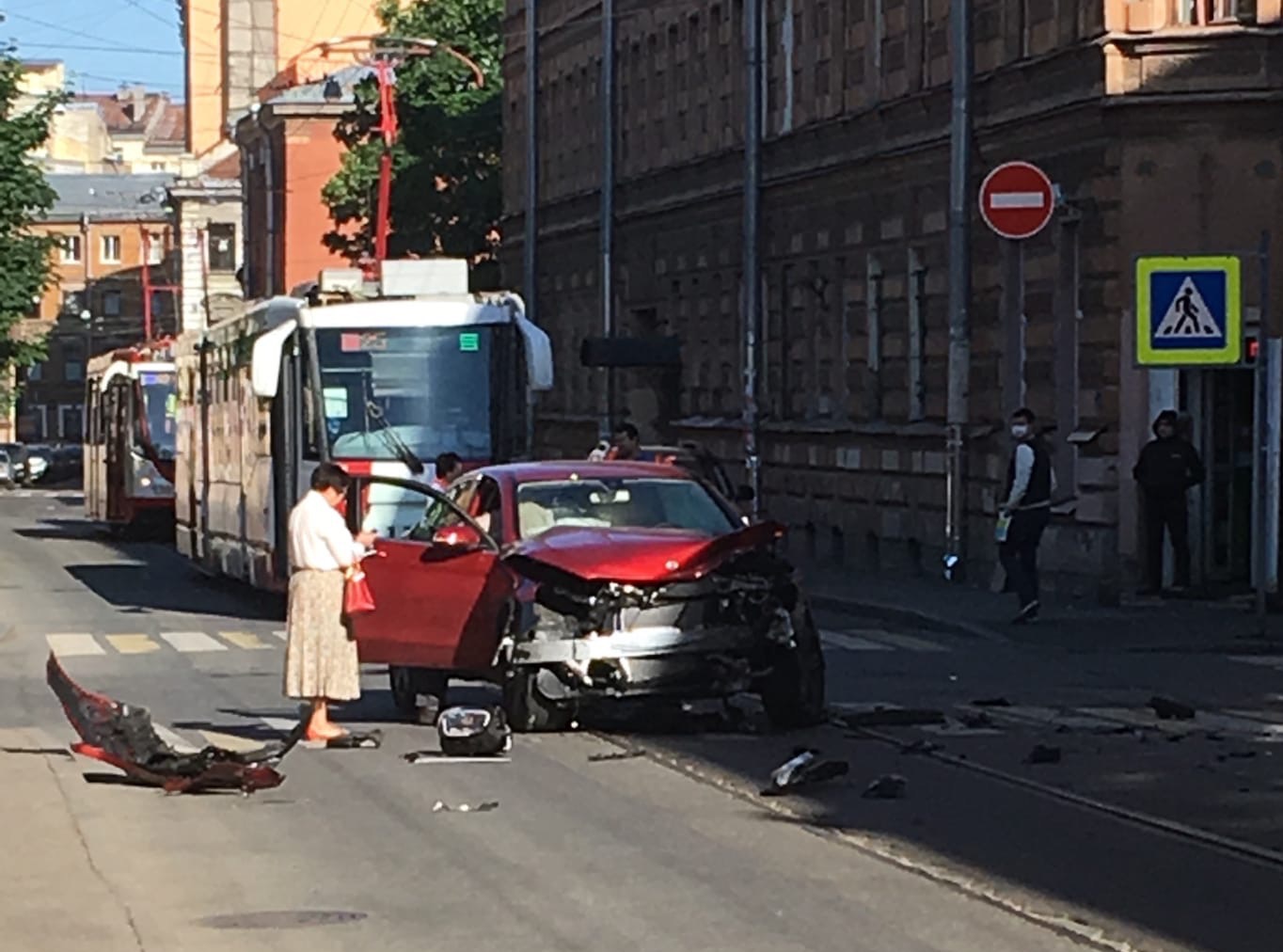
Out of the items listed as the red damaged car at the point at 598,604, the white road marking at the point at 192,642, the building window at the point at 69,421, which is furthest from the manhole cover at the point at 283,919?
the building window at the point at 69,421

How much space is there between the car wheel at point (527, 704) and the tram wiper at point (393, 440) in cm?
1112

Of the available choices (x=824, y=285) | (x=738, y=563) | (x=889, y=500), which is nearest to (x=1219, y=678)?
(x=738, y=563)

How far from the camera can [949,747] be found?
16688 mm

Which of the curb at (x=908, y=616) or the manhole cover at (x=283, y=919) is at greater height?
the manhole cover at (x=283, y=919)

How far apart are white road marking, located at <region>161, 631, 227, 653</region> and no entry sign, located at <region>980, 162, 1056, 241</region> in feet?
26.8

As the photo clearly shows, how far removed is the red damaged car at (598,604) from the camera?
57.0 feet

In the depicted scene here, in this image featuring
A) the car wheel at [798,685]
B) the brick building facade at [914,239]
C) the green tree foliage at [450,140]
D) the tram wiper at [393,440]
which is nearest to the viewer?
the car wheel at [798,685]

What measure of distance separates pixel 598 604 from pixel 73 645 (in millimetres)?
11216

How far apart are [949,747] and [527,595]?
253 centimetres

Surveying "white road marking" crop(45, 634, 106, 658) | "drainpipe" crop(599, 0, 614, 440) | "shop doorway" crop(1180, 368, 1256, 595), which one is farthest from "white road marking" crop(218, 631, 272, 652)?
"drainpipe" crop(599, 0, 614, 440)

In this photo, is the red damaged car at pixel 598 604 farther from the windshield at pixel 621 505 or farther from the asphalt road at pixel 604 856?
the asphalt road at pixel 604 856

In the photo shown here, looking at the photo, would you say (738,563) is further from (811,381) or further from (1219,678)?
(811,381)

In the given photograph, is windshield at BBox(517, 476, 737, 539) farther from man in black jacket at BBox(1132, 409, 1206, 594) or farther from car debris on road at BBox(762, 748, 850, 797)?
man in black jacket at BBox(1132, 409, 1206, 594)

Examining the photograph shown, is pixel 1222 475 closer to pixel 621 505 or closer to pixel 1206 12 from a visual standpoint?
pixel 1206 12
